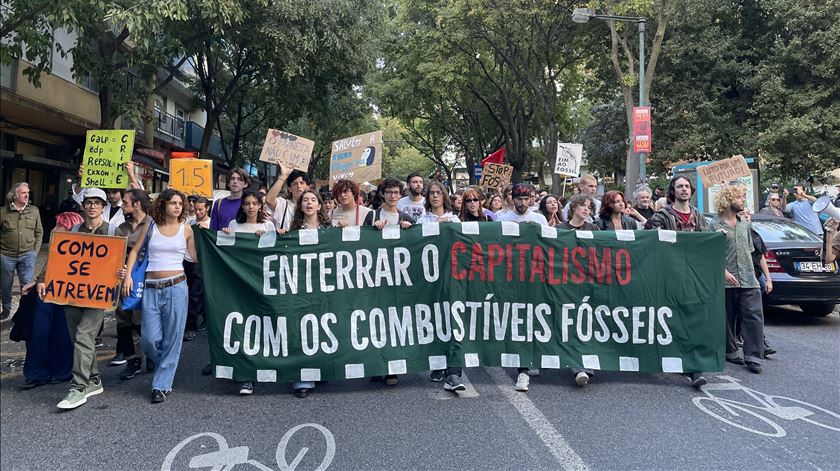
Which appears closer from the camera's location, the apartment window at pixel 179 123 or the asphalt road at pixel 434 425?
the asphalt road at pixel 434 425

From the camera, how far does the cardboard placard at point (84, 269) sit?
438cm

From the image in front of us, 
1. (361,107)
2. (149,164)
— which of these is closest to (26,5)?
(149,164)

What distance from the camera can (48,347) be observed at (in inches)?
190

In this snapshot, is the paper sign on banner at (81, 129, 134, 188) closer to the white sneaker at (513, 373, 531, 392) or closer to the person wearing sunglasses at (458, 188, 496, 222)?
the person wearing sunglasses at (458, 188, 496, 222)

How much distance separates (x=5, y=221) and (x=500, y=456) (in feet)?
22.8

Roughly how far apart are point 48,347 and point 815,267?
9039mm

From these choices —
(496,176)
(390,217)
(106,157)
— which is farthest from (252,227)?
(496,176)

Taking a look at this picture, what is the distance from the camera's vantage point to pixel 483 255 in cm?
496

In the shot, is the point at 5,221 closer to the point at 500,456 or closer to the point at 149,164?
the point at 500,456

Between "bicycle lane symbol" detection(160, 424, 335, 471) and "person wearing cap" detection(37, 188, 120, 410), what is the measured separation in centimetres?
124

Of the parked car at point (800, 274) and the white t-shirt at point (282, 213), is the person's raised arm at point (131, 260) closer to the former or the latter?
the white t-shirt at point (282, 213)

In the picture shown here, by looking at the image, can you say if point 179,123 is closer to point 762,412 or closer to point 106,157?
point 106,157

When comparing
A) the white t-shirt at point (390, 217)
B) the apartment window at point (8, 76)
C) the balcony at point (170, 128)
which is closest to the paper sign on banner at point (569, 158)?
the white t-shirt at point (390, 217)

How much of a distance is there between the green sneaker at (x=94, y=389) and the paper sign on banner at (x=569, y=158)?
9829mm
